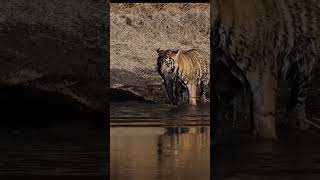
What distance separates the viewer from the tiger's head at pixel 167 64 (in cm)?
1848

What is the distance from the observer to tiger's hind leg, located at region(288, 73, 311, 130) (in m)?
9.50

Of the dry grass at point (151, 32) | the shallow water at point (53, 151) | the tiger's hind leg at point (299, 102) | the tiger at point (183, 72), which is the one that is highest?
the dry grass at point (151, 32)

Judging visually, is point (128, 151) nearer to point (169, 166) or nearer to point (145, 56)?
point (169, 166)

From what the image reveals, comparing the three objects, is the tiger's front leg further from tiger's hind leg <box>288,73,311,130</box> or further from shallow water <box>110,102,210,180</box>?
tiger's hind leg <box>288,73,311,130</box>

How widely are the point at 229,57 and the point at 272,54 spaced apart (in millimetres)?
376

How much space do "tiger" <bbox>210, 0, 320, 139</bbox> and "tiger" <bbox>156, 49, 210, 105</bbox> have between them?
881cm

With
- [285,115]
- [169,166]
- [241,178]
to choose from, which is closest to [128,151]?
[169,166]

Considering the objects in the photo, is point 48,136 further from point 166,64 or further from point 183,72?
point 183,72

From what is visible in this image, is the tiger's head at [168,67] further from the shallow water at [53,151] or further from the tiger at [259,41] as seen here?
the tiger at [259,41]

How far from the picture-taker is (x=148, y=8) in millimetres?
20969

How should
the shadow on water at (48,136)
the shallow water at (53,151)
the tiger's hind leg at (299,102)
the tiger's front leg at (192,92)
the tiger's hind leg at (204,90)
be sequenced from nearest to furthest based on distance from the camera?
the shallow water at (53,151) → the shadow on water at (48,136) → the tiger's hind leg at (299,102) → the tiger's front leg at (192,92) → the tiger's hind leg at (204,90)

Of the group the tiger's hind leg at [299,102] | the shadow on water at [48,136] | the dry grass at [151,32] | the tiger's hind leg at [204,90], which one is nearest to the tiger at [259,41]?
the tiger's hind leg at [299,102]

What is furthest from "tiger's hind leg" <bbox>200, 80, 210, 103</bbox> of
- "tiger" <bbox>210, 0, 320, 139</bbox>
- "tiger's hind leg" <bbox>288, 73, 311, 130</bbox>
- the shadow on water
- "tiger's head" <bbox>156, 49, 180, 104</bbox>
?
"tiger" <bbox>210, 0, 320, 139</bbox>

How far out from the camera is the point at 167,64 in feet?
60.7
